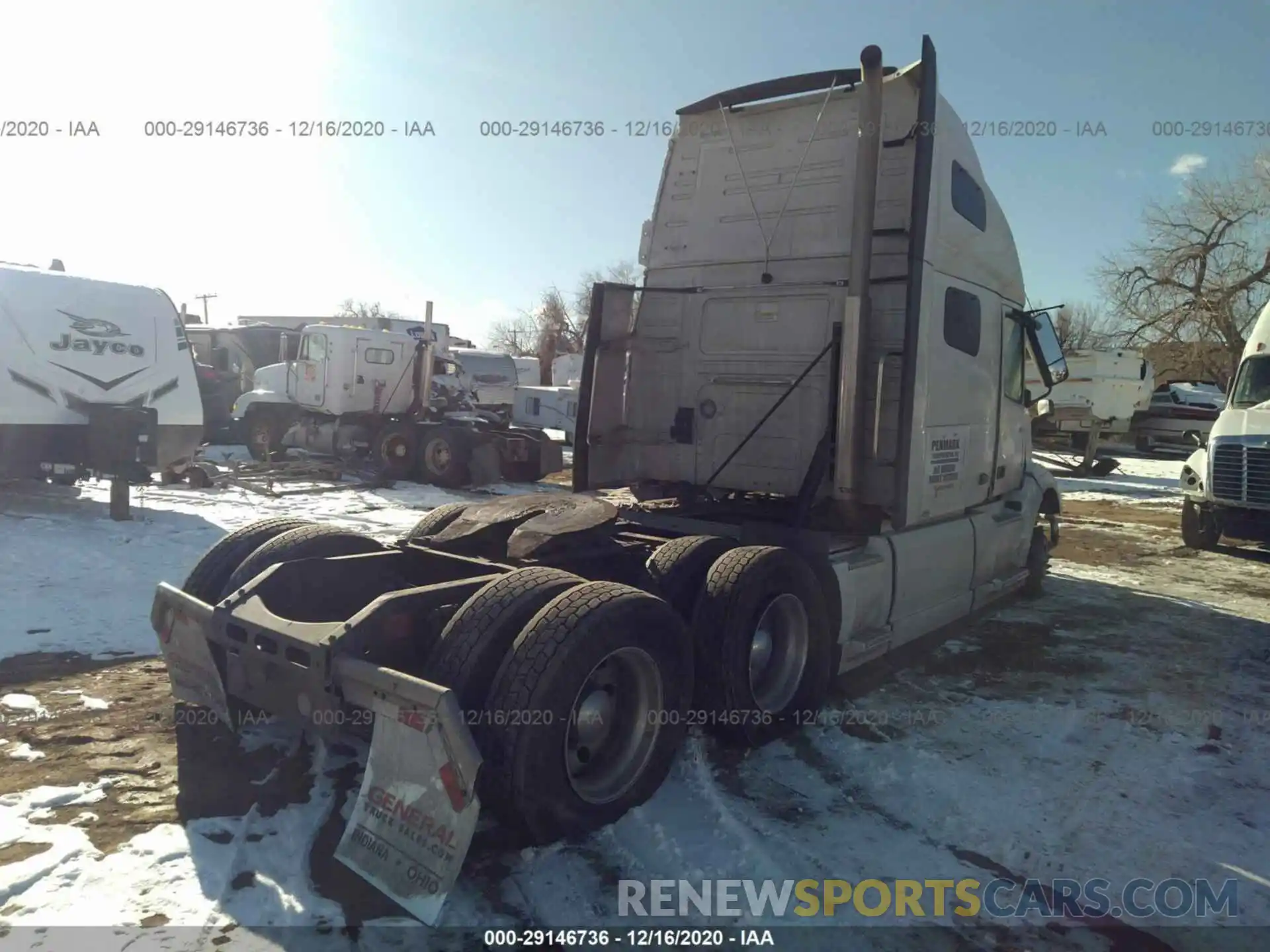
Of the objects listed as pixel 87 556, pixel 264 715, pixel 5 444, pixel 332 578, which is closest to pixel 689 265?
pixel 332 578

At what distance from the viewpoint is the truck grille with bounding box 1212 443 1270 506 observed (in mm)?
9977

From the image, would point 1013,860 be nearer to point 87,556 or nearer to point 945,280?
point 945,280

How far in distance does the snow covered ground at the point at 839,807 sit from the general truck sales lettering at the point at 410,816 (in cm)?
30

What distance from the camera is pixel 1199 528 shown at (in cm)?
1159

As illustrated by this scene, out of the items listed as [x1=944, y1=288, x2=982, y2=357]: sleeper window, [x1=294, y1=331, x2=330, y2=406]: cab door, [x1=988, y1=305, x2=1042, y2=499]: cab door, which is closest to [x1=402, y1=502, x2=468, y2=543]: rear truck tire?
[x1=944, y1=288, x2=982, y2=357]: sleeper window

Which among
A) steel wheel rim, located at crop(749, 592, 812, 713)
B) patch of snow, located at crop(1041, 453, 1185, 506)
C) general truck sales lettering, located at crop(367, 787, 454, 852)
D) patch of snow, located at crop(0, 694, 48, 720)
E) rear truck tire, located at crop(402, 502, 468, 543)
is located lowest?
patch of snow, located at crop(0, 694, 48, 720)

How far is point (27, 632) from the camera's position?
5918mm

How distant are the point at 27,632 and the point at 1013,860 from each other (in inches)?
244

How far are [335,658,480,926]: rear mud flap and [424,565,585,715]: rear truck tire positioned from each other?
0.23 meters

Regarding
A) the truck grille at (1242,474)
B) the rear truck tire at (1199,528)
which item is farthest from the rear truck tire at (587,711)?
the rear truck tire at (1199,528)

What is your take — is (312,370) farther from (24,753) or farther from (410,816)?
(410,816)

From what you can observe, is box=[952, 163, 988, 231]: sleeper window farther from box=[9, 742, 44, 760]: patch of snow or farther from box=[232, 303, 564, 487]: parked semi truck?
box=[232, 303, 564, 487]: parked semi truck

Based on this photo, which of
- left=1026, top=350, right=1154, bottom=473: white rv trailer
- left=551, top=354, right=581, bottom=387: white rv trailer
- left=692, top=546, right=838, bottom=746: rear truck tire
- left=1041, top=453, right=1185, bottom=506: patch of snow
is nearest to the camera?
left=692, top=546, right=838, bottom=746: rear truck tire

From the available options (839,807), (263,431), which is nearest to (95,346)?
(263,431)
